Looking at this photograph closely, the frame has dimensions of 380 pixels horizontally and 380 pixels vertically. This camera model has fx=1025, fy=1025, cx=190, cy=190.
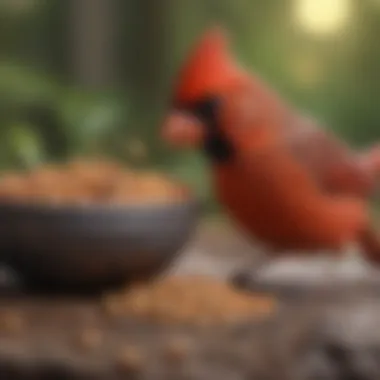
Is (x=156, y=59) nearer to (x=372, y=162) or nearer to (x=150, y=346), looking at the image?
(x=372, y=162)

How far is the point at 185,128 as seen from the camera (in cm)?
86

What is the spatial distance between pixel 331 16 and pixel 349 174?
454 millimetres

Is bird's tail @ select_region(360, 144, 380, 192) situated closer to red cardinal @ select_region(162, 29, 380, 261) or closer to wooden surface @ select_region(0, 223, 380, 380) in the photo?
red cardinal @ select_region(162, 29, 380, 261)

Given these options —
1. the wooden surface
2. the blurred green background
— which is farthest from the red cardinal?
the blurred green background

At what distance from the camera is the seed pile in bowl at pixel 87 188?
771 mm

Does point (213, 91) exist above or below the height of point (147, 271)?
above

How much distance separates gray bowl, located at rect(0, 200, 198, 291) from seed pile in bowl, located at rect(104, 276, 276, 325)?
0.02 meters

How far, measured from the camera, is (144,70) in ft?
4.19

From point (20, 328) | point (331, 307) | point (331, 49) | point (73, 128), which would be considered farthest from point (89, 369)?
point (331, 49)

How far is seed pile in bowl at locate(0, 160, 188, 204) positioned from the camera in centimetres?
77

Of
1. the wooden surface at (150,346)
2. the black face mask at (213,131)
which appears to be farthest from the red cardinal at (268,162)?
the wooden surface at (150,346)

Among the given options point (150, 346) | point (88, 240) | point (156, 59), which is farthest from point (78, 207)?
point (156, 59)

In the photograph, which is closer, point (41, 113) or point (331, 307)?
point (331, 307)

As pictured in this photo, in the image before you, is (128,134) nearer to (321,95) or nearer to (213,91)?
(321,95)
